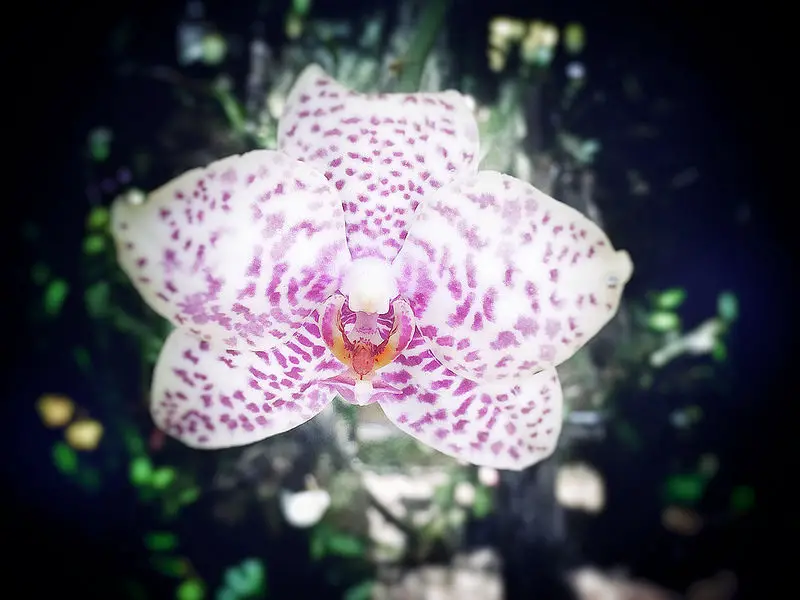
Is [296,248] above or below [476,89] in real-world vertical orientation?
below

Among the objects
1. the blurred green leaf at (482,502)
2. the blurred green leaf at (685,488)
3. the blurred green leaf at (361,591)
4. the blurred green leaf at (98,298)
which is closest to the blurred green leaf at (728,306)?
the blurred green leaf at (685,488)

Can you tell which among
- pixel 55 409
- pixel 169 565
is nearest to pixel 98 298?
pixel 55 409

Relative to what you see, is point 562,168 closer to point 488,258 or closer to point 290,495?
point 488,258

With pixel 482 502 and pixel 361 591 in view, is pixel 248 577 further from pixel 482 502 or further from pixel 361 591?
pixel 482 502

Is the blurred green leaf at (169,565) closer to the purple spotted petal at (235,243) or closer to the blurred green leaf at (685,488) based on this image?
the purple spotted petal at (235,243)

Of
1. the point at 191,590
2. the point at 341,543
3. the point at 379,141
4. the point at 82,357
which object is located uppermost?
the point at 379,141

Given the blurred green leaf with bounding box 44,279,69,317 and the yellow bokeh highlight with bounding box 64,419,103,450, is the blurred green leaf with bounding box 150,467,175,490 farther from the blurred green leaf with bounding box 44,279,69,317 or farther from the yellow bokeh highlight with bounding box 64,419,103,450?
the blurred green leaf with bounding box 44,279,69,317

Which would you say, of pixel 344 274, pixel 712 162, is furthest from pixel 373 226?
pixel 712 162
